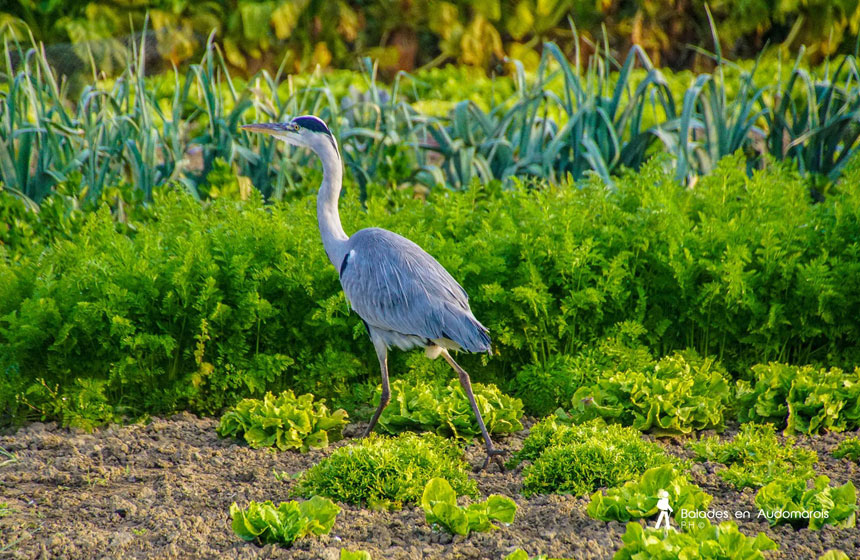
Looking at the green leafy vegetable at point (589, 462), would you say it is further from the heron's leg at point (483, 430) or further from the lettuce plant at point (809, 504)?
the lettuce plant at point (809, 504)

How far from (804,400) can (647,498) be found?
120 centimetres

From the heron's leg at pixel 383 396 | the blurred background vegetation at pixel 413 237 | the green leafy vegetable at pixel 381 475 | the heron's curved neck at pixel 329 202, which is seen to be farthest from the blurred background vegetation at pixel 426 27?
the green leafy vegetable at pixel 381 475

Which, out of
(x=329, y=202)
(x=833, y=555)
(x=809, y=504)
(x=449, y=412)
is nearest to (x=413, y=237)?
(x=329, y=202)

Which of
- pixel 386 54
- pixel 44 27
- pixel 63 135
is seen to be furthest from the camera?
pixel 386 54

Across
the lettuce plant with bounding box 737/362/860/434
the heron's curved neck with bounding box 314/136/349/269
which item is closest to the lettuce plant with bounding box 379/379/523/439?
the heron's curved neck with bounding box 314/136/349/269

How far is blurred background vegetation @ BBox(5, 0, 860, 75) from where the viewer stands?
10992 millimetres

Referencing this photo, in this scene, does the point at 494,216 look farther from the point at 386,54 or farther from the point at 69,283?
the point at 386,54

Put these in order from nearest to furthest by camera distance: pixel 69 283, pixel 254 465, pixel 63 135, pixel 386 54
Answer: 1. pixel 254 465
2. pixel 69 283
3. pixel 63 135
4. pixel 386 54

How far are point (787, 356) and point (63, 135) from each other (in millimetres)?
4321

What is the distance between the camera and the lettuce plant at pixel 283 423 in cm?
359

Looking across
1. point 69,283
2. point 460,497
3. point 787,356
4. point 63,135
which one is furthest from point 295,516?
point 63,135

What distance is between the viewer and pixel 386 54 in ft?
39.0

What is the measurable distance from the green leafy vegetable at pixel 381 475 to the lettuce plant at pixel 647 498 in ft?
1.59

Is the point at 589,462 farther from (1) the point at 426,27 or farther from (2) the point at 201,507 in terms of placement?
(1) the point at 426,27
